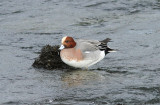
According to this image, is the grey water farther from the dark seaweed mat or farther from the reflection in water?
the dark seaweed mat

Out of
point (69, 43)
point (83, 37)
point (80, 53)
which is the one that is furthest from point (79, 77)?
Answer: point (83, 37)

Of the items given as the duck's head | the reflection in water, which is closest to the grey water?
the reflection in water

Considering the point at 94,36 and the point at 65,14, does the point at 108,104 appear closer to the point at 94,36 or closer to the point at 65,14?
the point at 94,36

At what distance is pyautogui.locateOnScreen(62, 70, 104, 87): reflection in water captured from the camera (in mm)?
7758

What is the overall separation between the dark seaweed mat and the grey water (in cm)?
15

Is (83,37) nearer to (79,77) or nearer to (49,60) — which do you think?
(49,60)

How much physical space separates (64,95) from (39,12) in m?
7.14

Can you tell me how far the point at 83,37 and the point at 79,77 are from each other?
325 cm

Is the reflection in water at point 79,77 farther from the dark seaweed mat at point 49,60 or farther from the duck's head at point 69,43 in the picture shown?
the duck's head at point 69,43

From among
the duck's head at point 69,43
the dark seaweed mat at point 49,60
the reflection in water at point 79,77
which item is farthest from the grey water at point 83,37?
the duck's head at point 69,43

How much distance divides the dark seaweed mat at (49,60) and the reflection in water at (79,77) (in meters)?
0.32

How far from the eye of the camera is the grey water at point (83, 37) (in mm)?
7000

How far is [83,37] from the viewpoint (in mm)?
11266

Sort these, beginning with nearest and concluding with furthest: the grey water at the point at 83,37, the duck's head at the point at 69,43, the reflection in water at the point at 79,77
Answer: the grey water at the point at 83,37 → the reflection in water at the point at 79,77 → the duck's head at the point at 69,43
